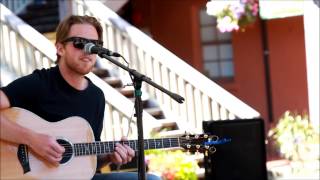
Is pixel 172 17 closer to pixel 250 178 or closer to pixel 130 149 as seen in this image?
pixel 250 178

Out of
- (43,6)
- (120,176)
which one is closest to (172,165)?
(120,176)

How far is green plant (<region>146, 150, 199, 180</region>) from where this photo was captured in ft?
20.7

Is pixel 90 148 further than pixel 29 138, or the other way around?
pixel 90 148

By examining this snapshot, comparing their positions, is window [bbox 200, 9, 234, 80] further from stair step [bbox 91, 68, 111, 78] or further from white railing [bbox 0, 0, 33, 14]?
white railing [bbox 0, 0, 33, 14]

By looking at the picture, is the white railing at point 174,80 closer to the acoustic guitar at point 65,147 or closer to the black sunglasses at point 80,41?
the acoustic guitar at point 65,147

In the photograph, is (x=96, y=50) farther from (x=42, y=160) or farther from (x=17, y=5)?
(x=17, y=5)

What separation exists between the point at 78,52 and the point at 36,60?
Answer: 4244 mm

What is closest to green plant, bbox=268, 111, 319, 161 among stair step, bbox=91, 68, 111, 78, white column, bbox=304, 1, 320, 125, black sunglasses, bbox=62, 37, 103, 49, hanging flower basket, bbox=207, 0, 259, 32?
white column, bbox=304, 1, 320, 125

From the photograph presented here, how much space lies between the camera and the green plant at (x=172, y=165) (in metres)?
6.32

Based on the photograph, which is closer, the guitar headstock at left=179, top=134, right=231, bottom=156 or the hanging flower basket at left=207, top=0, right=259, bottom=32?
the guitar headstock at left=179, top=134, right=231, bottom=156

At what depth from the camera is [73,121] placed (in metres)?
3.16

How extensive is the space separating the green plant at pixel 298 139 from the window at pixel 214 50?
216 cm

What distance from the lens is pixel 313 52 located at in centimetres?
743

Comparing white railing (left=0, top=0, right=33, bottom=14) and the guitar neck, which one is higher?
white railing (left=0, top=0, right=33, bottom=14)
